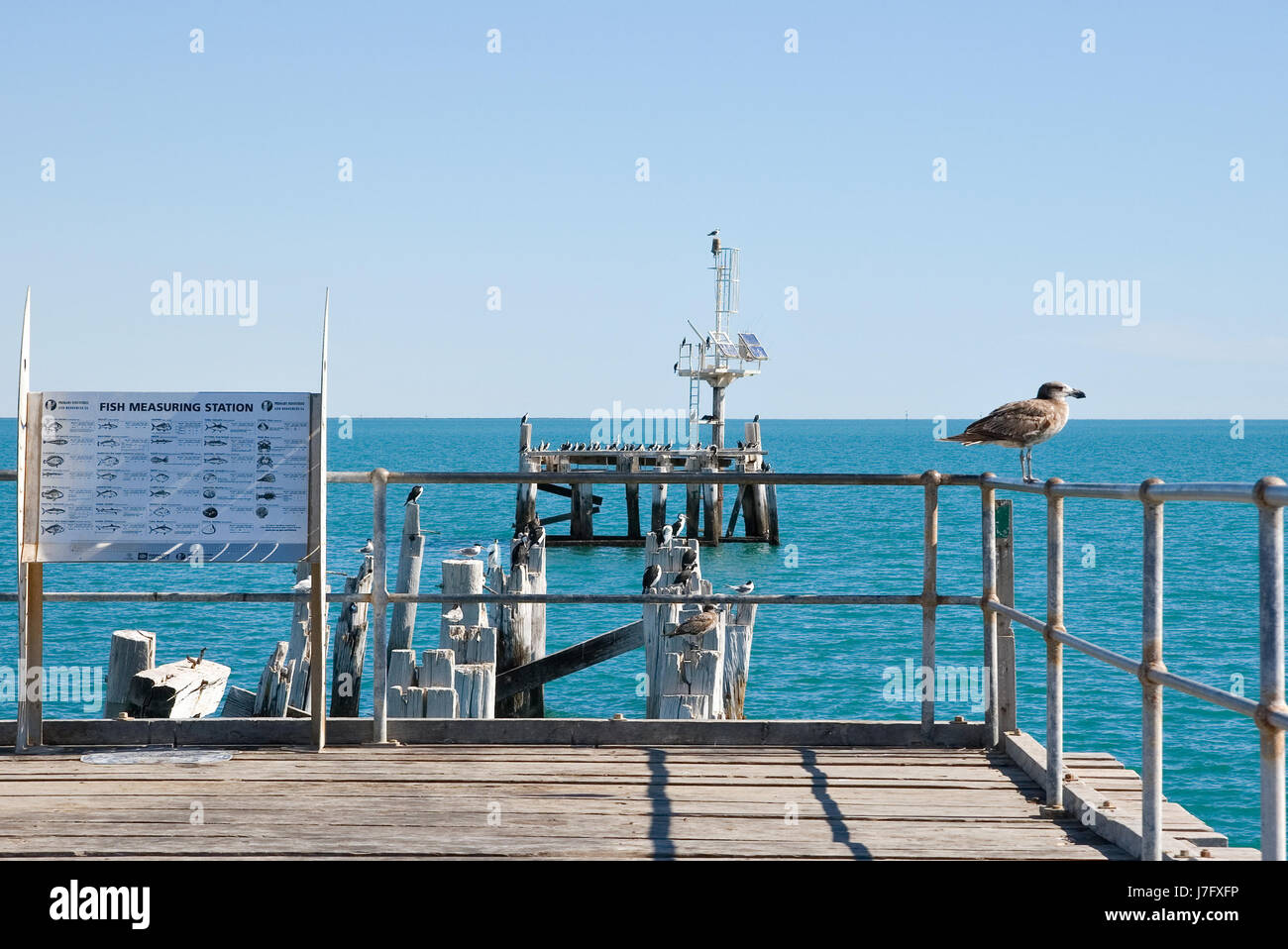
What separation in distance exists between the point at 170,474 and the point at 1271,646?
4.83m

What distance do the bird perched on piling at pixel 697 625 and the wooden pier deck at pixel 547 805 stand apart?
4.81m

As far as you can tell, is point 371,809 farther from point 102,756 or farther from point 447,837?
point 102,756

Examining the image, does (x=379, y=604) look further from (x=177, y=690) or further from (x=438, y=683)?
(x=177, y=690)

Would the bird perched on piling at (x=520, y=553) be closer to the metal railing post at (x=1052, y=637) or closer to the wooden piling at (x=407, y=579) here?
the wooden piling at (x=407, y=579)

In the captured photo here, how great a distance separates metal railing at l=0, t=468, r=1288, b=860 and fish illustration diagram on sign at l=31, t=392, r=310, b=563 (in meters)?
0.23

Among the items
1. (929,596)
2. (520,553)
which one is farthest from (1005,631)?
(520,553)

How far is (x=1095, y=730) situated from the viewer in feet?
58.3

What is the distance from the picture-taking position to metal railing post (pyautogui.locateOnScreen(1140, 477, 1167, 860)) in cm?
404

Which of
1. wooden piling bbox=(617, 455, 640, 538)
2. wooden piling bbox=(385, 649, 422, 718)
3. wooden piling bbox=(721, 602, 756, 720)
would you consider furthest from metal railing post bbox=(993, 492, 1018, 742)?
wooden piling bbox=(617, 455, 640, 538)

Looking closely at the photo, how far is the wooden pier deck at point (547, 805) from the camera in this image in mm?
4590

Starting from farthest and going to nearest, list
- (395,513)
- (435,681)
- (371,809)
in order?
(395,513)
(435,681)
(371,809)

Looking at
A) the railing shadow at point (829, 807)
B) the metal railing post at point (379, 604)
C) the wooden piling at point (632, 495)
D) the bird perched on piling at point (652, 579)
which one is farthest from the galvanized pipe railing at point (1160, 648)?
the wooden piling at point (632, 495)

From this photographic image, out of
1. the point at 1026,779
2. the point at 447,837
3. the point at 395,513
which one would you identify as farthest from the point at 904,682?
the point at 395,513
